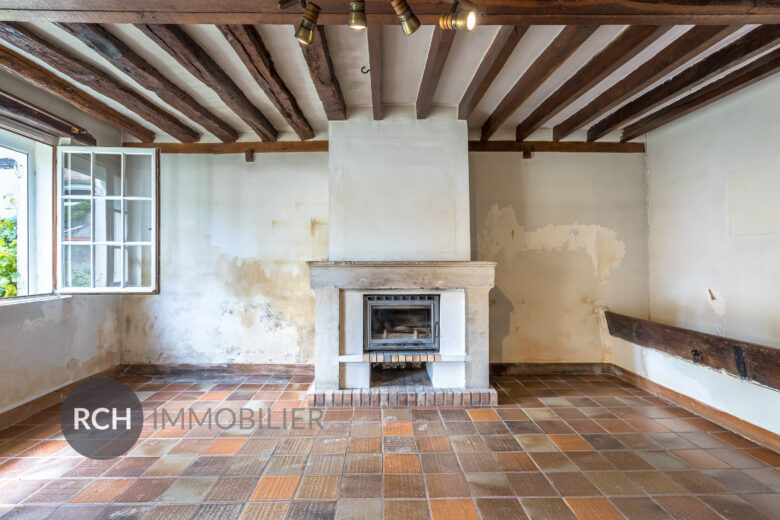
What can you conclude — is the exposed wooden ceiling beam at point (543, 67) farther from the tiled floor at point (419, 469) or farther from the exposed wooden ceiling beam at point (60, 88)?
the exposed wooden ceiling beam at point (60, 88)

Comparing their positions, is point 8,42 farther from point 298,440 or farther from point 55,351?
point 298,440

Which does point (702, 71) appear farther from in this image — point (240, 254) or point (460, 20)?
point (240, 254)

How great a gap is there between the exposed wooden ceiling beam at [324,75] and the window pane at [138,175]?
7.27ft

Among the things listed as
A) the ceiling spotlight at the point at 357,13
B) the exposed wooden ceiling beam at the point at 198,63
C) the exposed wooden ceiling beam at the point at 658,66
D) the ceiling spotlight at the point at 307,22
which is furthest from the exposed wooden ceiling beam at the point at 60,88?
the exposed wooden ceiling beam at the point at 658,66

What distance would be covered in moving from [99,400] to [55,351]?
0.58 m

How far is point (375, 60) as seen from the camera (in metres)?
2.31

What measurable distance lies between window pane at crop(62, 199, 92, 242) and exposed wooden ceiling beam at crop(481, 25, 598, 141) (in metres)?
3.90

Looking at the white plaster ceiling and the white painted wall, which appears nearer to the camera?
the white plaster ceiling

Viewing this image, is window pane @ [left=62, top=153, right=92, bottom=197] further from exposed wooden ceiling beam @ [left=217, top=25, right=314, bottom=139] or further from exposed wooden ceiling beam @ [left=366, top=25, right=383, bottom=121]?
exposed wooden ceiling beam @ [left=366, top=25, right=383, bottom=121]

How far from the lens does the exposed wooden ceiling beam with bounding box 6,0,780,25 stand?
5.52ft

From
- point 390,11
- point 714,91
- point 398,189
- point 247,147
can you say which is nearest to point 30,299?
point 247,147

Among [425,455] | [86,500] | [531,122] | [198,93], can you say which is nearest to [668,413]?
[425,455]

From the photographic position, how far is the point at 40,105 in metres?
2.88

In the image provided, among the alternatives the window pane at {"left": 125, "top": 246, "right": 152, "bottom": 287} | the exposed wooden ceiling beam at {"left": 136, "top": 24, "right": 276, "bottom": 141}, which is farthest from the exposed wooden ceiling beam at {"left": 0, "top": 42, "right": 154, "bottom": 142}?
the window pane at {"left": 125, "top": 246, "right": 152, "bottom": 287}
